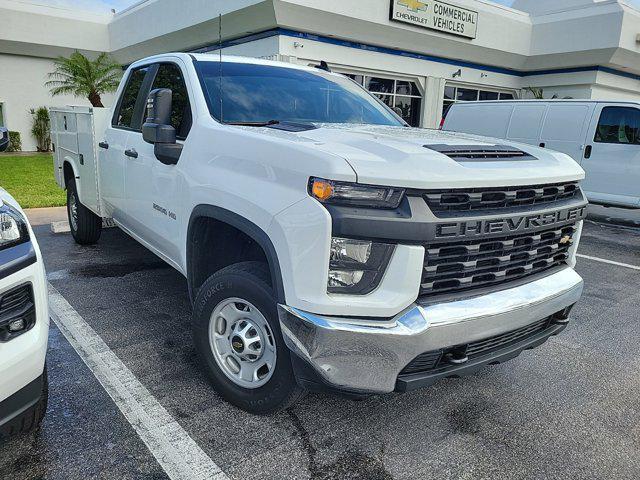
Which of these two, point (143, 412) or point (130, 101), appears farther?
point (130, 101)

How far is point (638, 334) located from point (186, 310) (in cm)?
386

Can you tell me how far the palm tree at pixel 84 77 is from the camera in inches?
858

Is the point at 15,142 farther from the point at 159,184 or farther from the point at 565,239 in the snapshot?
the point at 565,239

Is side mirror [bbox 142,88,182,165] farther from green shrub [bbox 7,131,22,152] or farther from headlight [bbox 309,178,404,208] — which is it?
green shrub [bbox 7,131,22,152]

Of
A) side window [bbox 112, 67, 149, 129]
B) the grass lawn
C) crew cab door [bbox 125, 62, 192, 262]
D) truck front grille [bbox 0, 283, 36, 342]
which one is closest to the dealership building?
the grass lawn

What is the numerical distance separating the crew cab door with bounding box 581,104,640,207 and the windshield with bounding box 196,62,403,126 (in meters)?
6.49

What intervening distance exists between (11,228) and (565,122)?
977 centimetres

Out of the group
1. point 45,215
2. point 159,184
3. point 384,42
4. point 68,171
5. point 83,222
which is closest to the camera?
point 159,184

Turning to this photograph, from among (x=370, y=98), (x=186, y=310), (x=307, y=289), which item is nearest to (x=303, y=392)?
(x=307, y=289)

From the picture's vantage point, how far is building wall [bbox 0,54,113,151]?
883 inches

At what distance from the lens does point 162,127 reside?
3.17m

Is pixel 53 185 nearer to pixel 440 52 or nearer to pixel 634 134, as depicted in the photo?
pixel 634 134

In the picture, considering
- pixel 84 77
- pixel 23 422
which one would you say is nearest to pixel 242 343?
pixel 23 422

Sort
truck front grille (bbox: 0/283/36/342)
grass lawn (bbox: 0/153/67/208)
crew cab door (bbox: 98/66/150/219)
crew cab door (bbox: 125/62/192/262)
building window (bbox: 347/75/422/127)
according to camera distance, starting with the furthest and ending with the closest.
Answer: building window (bbox: 347/75/422/127), grass lawn (bbox: 0/153/67/208), crew cab door (bbox: 98/66/150/219), crew cab door (bbox: 125/62/192/262), truck front grille (bbox: 0/283/36/342)
